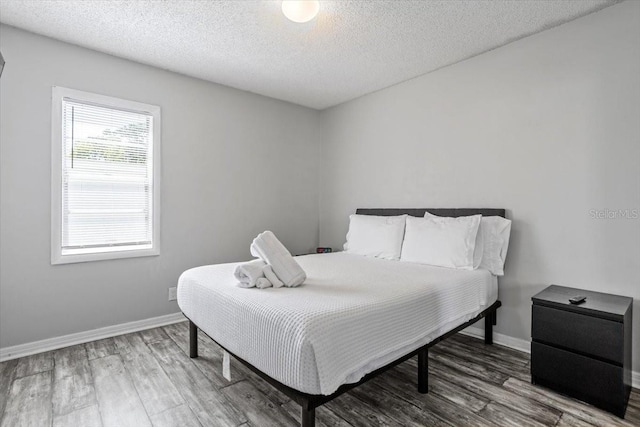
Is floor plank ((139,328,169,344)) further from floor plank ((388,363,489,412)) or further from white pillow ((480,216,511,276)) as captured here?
white pillow ((480,216,511,276))

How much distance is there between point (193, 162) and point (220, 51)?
1.21 metres

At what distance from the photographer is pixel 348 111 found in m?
4.41

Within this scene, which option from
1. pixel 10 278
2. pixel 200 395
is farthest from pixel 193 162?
pixel 200 395

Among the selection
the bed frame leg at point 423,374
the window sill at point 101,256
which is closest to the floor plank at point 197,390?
the window sill at point 101,256

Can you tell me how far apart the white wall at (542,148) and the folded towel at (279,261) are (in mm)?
1949

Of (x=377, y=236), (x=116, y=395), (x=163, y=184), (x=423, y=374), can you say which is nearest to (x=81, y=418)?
(x=116, y=395)

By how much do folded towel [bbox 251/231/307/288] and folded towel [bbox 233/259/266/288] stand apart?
93 millimetres

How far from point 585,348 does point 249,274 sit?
2105 mm

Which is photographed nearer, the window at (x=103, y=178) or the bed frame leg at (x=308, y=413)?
the bed frame leg at (x=308, y=413)

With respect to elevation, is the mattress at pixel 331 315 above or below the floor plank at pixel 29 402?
above

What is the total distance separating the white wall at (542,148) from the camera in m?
2.29

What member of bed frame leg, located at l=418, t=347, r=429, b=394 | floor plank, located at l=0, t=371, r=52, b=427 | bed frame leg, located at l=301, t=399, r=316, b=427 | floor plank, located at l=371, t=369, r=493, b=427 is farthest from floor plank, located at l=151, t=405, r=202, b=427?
bed frame leg, located at l=418, t=347, r=429, b=394

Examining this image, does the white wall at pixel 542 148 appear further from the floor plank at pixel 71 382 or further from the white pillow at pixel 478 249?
the floor plank at pixel 71 382

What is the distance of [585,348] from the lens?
1.98 meters
